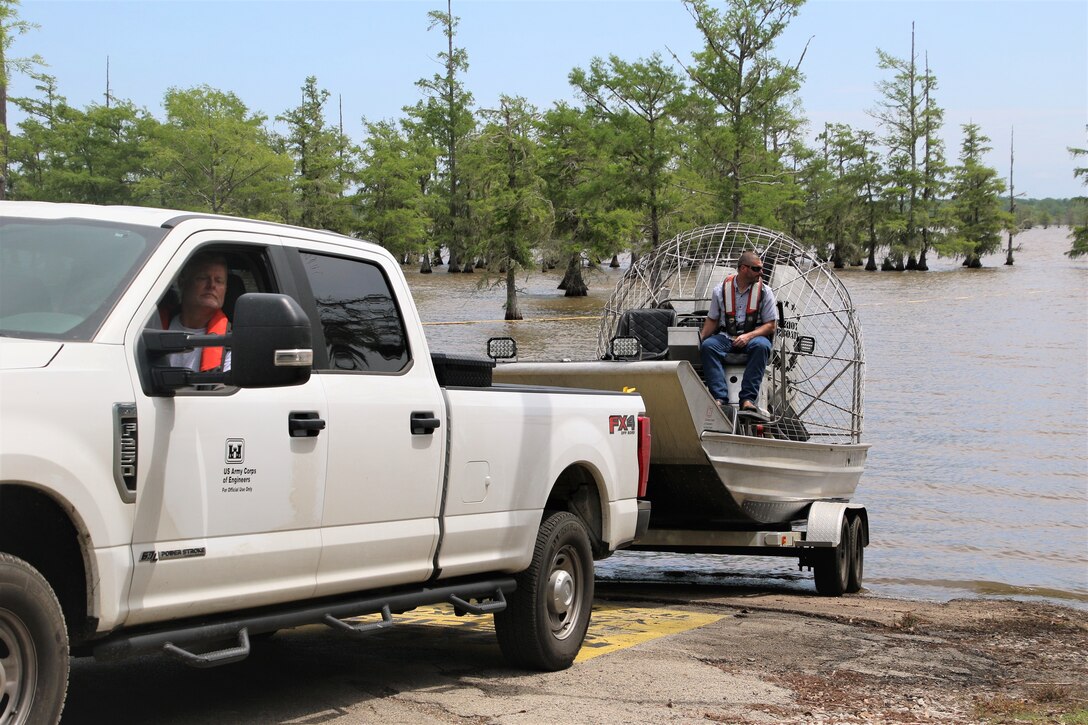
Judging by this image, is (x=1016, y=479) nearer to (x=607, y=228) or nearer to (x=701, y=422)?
(x=701, y=422)

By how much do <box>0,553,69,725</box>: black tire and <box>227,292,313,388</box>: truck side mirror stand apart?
1023 millimetres

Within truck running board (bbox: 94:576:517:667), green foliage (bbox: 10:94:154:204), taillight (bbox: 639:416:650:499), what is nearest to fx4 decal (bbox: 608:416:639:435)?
taillight (bbox: 639:416:650:499)

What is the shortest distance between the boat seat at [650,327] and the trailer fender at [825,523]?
221 cm

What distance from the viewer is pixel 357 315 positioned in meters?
6.45

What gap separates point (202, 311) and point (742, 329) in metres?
8.07

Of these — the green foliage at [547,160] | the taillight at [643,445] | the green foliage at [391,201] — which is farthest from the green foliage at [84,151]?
the taillight at [643,445]

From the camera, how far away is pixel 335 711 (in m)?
6.39

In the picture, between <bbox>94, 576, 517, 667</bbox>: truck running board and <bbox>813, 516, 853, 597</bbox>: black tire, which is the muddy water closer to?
<bbox>813, 516, 853, 597</bbox>: black tire

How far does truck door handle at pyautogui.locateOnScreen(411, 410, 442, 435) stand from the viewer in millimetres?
6457

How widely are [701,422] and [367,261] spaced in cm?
540

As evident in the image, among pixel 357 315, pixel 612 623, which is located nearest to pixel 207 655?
pixel 357 315

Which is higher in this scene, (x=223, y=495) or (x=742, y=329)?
(x=742, y=329)

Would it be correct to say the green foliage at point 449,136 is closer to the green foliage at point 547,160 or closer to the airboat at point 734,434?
the green foliage at point 547,160

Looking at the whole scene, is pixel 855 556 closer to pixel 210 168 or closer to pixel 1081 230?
pixel 210 168
